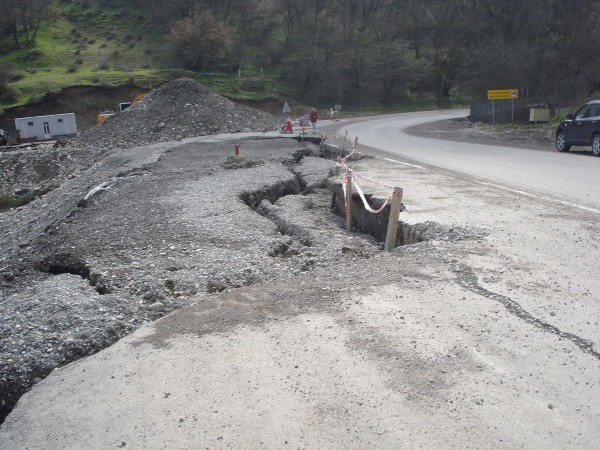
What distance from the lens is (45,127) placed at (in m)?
43.1

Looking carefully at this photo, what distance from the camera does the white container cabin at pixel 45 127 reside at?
42.8 m

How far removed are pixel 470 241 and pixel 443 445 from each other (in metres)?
4.45

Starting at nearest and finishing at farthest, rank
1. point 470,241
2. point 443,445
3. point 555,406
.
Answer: point 443,445, point 555,406, point 470,241

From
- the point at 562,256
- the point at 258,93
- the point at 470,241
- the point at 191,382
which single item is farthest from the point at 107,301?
the point at 258,93

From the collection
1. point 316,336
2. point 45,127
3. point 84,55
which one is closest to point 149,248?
point 316,336

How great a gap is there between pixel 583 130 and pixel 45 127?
36.6m

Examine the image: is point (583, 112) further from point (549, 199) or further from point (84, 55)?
point (84, 55)

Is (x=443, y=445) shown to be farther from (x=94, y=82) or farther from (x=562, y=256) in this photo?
(x=94, y=82)

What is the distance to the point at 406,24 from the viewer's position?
79.3m

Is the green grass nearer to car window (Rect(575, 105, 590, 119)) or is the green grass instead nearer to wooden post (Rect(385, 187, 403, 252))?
car window (Rect(575, 105, 590, 119))

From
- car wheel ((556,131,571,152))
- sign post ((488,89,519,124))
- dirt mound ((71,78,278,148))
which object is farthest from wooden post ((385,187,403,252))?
sign post ((488,89,519,124))

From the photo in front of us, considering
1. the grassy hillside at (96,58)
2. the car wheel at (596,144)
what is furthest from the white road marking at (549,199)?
the grassy hillside at (96,58)

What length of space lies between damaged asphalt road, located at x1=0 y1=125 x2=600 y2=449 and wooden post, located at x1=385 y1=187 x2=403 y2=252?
0.33 metres

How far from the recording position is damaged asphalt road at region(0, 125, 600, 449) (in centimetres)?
370
